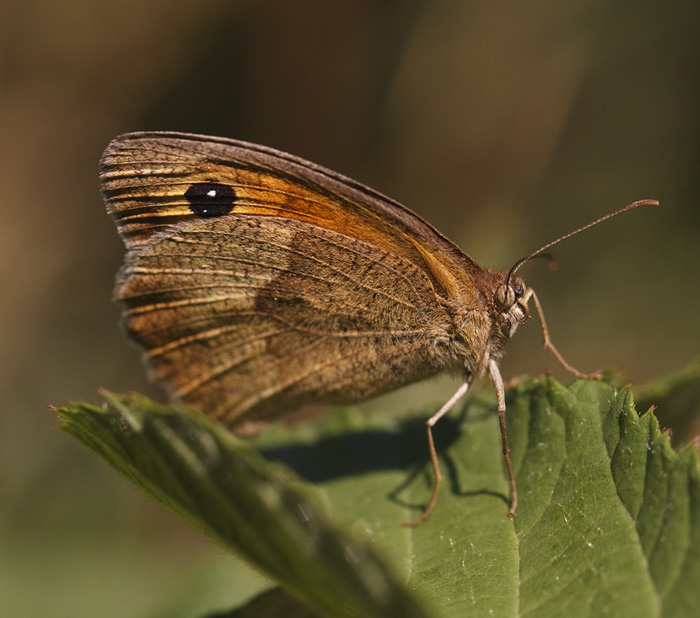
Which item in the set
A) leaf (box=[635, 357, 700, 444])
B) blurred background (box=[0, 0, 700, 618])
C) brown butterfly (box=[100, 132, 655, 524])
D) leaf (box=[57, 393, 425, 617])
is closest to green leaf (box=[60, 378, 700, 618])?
leaf (box=[57, 393, 425, 617])

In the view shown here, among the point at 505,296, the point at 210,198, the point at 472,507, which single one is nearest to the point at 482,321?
the point at 505,296

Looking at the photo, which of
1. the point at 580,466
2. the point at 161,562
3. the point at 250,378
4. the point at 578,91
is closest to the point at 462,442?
the point at 580,466

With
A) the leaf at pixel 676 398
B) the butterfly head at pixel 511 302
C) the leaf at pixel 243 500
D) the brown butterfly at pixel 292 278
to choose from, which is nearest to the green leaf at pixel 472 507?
the leaf at pixel 243 500

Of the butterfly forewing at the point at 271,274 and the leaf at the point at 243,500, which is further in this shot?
the butterfly forewing at the point at 271,274

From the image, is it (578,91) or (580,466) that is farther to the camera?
(578,91)

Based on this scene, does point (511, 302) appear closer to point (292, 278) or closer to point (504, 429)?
point (504, 429)

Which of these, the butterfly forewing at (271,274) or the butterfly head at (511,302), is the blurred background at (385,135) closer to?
the butterfly head at (511,302)

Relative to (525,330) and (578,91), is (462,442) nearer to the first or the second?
(525,330)
